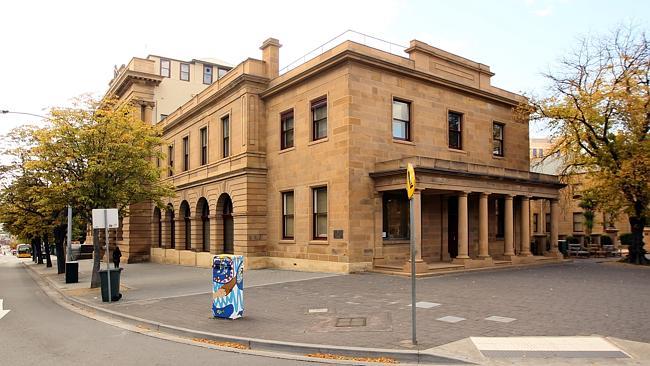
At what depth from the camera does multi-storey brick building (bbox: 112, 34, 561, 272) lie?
65.2ft

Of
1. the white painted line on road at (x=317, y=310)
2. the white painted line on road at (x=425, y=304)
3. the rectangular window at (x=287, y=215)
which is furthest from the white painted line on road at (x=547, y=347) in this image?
the rectangular window at (x=287, y=215)

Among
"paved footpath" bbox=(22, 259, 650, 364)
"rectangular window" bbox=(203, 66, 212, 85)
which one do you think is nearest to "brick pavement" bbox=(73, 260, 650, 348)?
"paved footpath" bbox=(22, 259, 650, 364)

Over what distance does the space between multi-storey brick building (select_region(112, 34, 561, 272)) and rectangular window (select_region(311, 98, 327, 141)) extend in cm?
5

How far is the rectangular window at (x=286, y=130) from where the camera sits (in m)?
23.7

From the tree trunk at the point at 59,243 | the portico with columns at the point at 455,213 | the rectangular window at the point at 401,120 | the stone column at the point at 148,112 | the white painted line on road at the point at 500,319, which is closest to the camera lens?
the white painted line on road at the point at 500,319

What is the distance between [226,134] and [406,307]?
18.8 m

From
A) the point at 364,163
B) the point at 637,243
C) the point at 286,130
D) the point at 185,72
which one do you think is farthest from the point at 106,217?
the point at 185,72

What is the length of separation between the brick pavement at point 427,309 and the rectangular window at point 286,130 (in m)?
8.26

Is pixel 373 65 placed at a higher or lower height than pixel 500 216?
higher

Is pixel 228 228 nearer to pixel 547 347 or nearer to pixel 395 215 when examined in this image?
pixel 395 215

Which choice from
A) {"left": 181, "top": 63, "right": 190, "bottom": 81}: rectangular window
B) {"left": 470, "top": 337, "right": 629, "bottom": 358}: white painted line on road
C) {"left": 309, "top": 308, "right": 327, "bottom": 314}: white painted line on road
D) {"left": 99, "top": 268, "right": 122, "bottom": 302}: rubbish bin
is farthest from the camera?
{"left": 181, "top": 63, "right": 190, "bottom": 81}: rectangular window

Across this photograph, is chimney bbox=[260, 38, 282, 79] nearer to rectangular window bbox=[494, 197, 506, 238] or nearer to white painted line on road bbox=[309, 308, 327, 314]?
rectangular window bbox=[494, 197, 506, 238]

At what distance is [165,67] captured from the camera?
146 feet

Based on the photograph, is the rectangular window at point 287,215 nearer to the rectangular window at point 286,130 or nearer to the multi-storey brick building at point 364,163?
the multi-storey brick building at point 364,163
